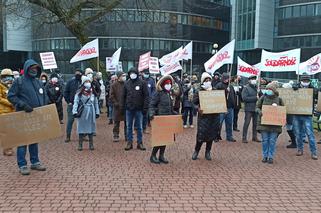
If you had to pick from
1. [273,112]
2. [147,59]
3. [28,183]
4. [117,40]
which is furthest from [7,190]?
[117,40]

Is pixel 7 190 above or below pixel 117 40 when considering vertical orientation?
below

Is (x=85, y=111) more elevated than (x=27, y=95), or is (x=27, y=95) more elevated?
(x=27, y=95)

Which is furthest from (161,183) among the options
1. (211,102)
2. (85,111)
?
(85,111)

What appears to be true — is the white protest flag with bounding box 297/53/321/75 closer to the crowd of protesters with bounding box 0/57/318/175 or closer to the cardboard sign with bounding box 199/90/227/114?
the crowd of protesters with bounding box 0/57/318/175

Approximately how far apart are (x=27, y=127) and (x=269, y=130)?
4931 millimetres

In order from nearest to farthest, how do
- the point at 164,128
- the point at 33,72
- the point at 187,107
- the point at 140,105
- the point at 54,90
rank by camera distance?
the point at 33,72 → the point at 164,128 → the point at 140,105 → the point at 54,90 → the point at 187,107

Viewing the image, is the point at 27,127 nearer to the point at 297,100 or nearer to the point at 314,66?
the point at 297,100

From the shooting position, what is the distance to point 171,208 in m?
5.52

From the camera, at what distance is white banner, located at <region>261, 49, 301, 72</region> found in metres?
12.5

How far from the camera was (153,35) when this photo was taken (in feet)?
169

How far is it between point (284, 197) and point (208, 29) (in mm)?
53724

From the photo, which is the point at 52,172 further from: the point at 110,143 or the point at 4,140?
the point at 110,143

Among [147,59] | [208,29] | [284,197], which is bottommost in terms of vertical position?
[284,197]

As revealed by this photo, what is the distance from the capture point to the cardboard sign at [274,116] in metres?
8.34
